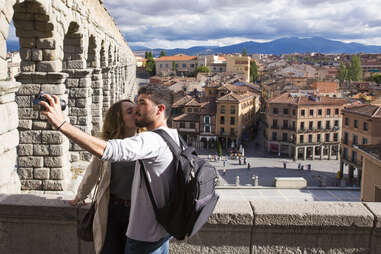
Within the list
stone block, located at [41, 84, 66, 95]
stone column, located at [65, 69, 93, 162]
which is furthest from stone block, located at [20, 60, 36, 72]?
stone column, located at [65, 69, 93, 162]

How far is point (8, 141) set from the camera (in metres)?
6.82

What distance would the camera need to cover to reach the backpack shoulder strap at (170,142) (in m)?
3.16

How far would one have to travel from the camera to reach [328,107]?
1900 inches

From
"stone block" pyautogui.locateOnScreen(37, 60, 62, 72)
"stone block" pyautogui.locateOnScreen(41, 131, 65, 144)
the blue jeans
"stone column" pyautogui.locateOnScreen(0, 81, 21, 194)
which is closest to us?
the blue jeans

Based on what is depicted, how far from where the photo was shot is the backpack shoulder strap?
124 inches

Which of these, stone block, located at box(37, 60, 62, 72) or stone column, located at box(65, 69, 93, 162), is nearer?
stone block, located at box(37, 60, 62, 72)

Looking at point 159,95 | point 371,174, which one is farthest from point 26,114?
point 371,174

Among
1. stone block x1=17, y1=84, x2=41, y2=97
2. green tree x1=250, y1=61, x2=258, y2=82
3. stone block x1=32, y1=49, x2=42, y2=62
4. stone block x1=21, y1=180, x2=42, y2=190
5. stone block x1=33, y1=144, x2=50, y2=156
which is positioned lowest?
stone block x1=21, y1=180, x2=42, y2=190

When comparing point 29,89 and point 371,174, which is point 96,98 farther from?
point 371,174

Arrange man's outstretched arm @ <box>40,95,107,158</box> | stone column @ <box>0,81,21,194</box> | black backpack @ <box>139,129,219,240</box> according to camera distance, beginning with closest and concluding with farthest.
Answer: man's outstretched arm @ <box>40,95,107,158</box> → black backpack @ <box>139,129,219,240</box> → stone column @ <box>0,81,21,194</box>

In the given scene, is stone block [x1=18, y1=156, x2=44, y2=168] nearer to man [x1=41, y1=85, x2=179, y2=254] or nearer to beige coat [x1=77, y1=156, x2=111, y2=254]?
beige coat [x1=77, y1=156, x2=111, y2=254]

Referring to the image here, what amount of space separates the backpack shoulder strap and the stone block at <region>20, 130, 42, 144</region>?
7438 millimetres

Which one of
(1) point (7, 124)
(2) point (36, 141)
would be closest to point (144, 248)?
(1) point (7, 124)

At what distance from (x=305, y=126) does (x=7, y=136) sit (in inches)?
1731
